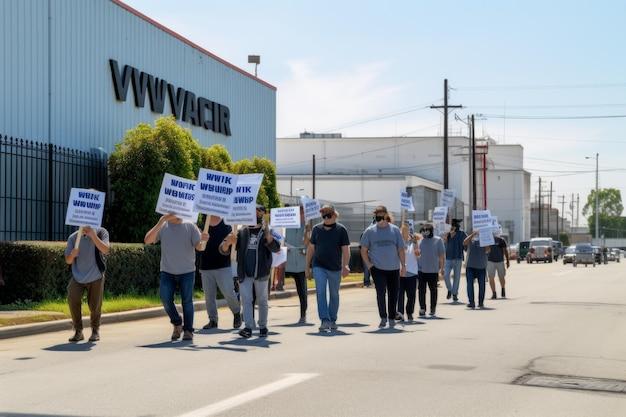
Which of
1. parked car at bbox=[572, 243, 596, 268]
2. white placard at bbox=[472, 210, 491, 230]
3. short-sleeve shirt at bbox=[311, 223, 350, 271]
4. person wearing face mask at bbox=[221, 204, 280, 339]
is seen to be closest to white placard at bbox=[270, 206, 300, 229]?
short-sleeve shirt at bbox=[311, 223, 350, 271]

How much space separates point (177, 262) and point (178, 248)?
0.61ft

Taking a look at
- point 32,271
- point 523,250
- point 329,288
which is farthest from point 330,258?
point 523,250

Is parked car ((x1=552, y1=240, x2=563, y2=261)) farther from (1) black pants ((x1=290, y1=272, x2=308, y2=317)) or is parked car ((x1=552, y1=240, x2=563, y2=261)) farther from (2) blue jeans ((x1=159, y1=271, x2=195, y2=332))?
(2) blue jeans ((x1=159, y1=271, x2=195, y2=332))

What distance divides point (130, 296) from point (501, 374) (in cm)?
1174

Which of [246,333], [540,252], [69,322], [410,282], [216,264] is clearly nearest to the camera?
[246,333]

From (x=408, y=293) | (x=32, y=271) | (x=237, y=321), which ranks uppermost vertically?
(x=32, y=271)

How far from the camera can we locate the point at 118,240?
1001 inches

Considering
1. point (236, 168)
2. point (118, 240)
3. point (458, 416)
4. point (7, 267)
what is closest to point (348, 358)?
point (458, 416)

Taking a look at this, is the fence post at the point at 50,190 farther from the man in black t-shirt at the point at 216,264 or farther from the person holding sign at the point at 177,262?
the person holding sign at the point at 177,262

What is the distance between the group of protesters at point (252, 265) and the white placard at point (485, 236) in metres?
3.23

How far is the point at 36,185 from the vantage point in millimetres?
22609

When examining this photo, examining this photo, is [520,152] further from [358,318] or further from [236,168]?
[358,318]

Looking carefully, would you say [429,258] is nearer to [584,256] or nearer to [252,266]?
[252,266]

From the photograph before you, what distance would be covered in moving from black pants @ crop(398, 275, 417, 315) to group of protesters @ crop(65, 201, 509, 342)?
0.06 ft
